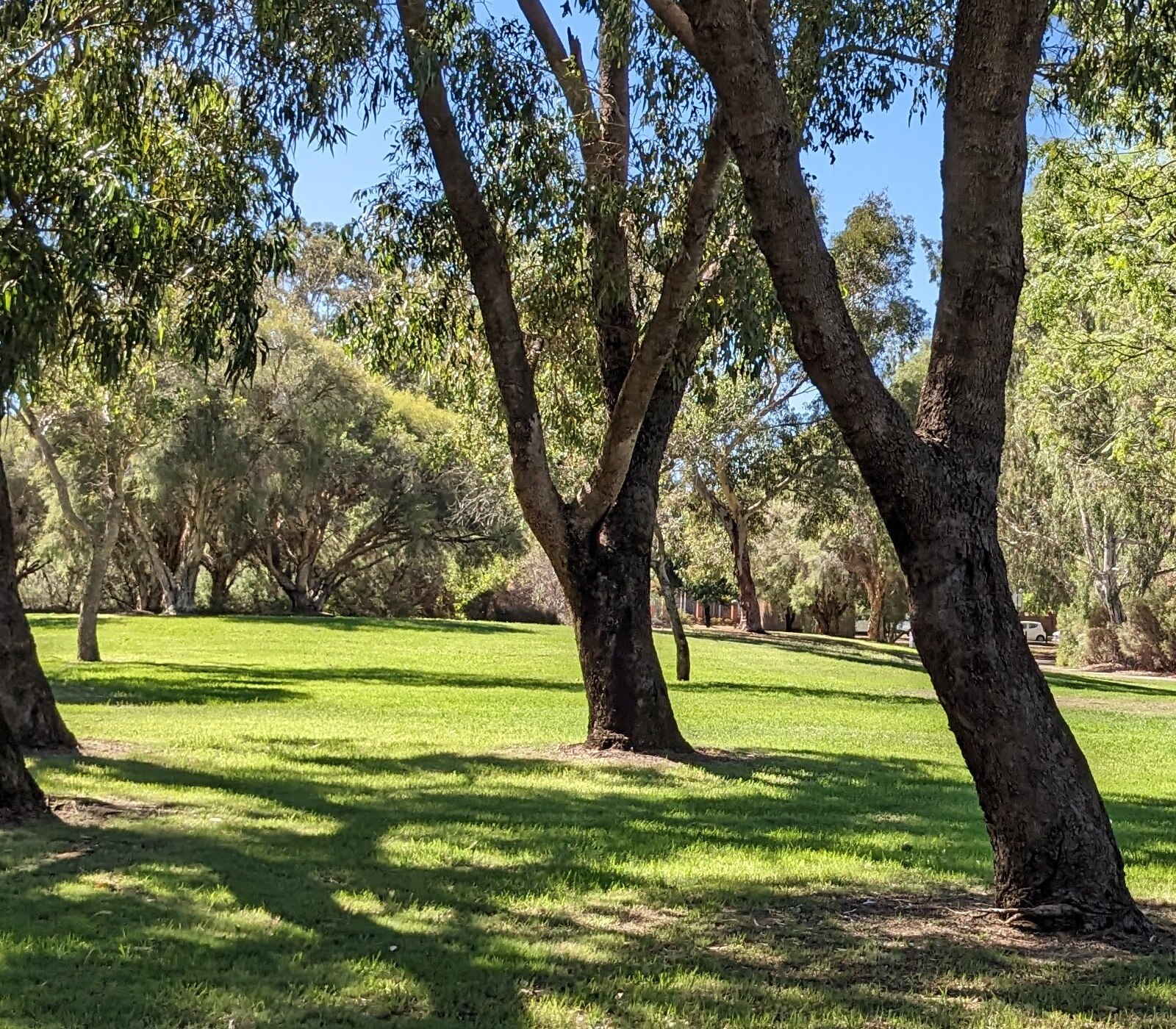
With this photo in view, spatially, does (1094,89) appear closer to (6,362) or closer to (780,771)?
(780,771)

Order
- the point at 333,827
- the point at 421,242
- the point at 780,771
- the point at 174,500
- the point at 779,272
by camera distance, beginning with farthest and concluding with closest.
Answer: the point at 174,500 < the point at 780,771 < the point at 421,242 < the point at 333,827 < the point at 779,272

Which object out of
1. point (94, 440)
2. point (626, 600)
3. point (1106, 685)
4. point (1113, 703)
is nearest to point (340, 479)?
point (94, 440)

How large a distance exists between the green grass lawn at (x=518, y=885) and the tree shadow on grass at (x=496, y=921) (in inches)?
0.8

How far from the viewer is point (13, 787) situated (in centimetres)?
712

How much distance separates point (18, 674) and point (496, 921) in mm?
5524

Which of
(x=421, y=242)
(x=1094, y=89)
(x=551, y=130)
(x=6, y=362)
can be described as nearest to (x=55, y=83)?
(x=6, y=362)

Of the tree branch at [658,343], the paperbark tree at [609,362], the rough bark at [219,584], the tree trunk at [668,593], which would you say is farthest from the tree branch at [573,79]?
the rough bark at [219,584]

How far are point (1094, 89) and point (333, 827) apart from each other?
7.18 meters

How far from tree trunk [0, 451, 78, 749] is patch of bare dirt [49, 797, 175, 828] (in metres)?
1.14

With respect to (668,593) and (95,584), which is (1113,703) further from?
(95,584)

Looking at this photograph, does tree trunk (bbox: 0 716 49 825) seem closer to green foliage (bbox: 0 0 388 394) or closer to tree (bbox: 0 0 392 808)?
tree (bbox: 0 0 392 808)

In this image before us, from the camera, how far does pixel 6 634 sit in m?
9.02

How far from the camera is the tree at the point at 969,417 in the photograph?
206 inches

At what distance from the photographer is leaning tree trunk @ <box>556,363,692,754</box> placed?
10.4 meters
